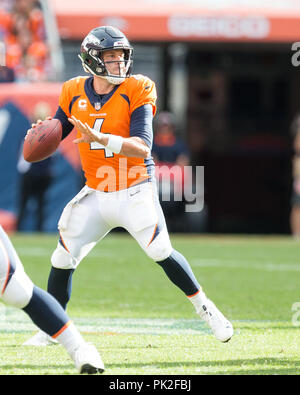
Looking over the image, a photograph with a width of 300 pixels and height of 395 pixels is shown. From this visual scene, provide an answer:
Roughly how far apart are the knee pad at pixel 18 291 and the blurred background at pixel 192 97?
7.85m

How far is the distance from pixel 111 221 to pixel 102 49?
101cm

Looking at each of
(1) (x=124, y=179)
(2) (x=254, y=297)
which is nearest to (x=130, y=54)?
(1) (x=124, y=179)

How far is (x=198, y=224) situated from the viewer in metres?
15.5

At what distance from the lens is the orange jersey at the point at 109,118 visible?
17.1ft

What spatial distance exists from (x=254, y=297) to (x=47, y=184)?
614 cm

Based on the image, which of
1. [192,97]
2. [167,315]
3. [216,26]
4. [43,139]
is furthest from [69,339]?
[192,97]

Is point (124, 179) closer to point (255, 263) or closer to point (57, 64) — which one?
point (255, 263)

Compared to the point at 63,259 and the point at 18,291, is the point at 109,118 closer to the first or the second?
the point at 63,259

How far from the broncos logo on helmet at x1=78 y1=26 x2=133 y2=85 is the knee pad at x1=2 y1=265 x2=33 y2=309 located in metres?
1.53

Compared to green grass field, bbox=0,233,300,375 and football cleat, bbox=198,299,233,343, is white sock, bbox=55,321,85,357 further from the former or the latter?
football cleat, bbox=198,299,233,343

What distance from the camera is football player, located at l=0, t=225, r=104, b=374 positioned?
163 inches

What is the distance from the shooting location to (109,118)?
5215 millimetres

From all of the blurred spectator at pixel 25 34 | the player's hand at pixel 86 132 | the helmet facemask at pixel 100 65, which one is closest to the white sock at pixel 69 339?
the player's hand at pixel 86 132

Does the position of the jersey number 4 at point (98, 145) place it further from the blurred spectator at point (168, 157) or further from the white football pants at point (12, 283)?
the blurred spectator at point (168, 157)
